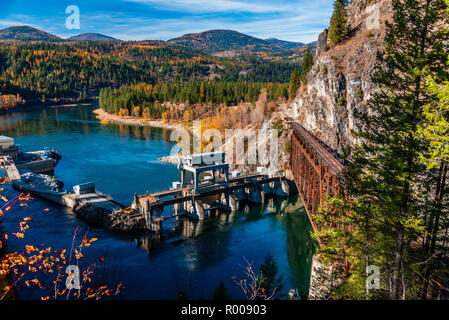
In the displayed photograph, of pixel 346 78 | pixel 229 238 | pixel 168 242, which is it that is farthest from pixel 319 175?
pixel 346 78

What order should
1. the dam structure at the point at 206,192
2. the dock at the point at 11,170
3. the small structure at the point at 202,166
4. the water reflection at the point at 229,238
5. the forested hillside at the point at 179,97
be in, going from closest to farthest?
the water reflection at the point at 229,238
the dam structure at the point at 206,192
the small structure at the point at 202,166
the dock at the point at 11,170
the forested hillside at the point at 179,97

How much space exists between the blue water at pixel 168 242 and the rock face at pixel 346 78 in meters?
15.3

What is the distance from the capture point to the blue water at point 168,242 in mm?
28344

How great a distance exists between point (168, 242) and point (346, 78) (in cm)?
4015

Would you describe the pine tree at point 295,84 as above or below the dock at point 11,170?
above

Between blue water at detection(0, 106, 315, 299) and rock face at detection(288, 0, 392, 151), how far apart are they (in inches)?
602

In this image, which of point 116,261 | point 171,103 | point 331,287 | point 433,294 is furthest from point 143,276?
point 171,103

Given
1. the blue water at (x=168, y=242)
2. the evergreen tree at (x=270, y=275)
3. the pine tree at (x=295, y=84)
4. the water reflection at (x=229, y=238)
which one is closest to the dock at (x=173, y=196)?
the blue water at (x=168, y=242)

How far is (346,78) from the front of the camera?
54.1 meters

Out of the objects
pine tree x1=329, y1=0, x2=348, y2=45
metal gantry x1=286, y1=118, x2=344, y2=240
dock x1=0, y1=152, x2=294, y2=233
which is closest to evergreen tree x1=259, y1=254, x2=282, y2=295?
metal gantry x1=286, y1=118, x2=344, y2=240

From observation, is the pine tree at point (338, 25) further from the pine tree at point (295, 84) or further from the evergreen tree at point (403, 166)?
the evergreen tree at point (403, 166)

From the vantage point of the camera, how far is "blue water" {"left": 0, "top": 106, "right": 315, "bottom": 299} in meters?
28.3

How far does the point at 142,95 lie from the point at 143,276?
452 ft
